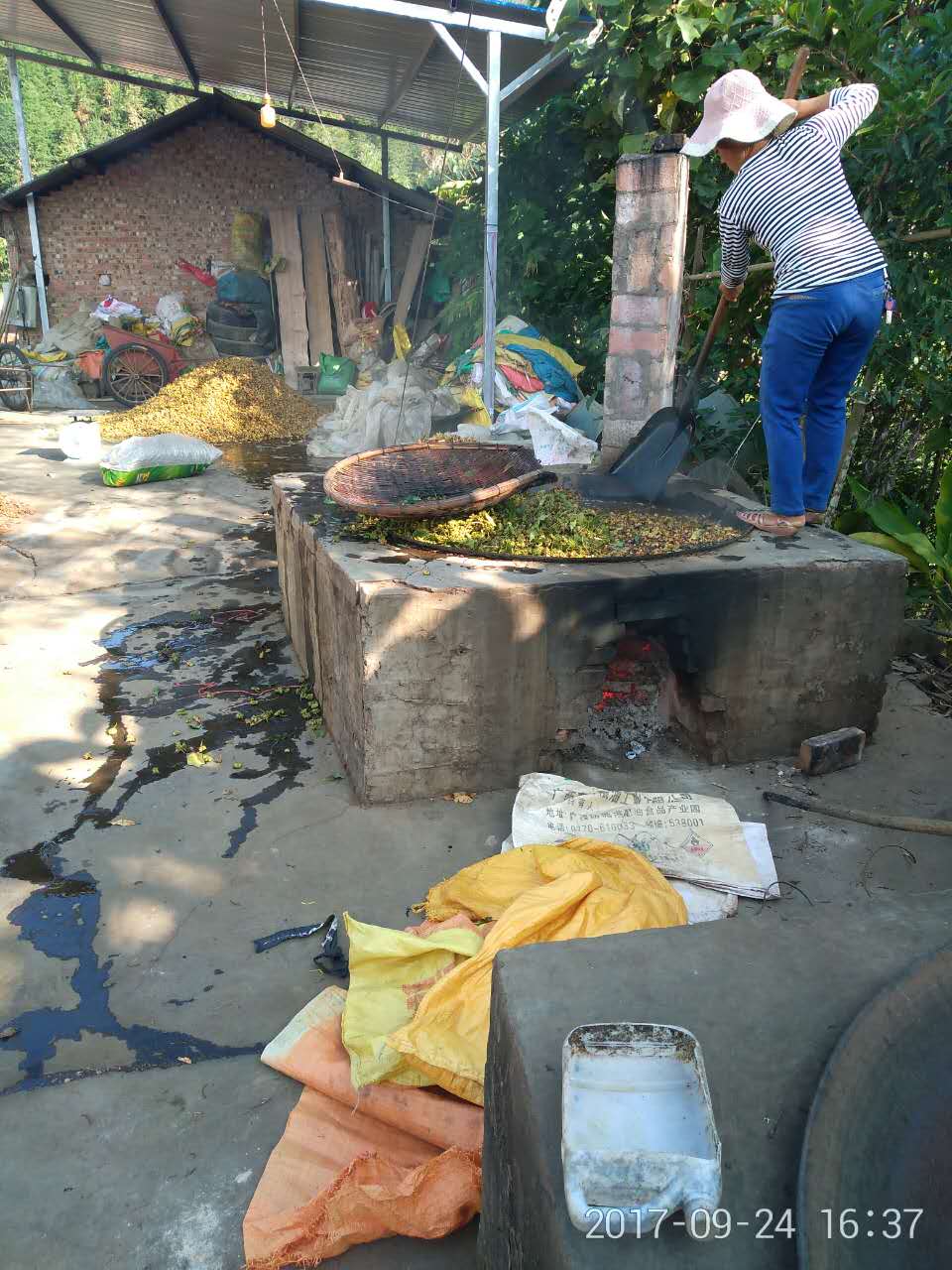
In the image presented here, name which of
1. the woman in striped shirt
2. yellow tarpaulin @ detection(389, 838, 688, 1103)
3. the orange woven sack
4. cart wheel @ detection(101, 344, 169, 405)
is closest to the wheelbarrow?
cart wheel @ detection(101, 344, 169, 405)

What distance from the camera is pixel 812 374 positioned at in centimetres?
357

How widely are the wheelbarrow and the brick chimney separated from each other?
333 inches

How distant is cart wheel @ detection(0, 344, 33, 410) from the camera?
36.2 feet

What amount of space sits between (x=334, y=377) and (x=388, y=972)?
11.2m

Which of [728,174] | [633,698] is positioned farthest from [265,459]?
[633,698]

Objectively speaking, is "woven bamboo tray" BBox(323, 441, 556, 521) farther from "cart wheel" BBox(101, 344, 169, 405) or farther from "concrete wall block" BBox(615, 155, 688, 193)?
"cart wheel" BBox(101, 344, 169, 405)

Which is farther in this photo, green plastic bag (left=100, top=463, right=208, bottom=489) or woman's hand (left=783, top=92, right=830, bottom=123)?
green plastic bag (left=100, top=463, right=208, bottom=489)

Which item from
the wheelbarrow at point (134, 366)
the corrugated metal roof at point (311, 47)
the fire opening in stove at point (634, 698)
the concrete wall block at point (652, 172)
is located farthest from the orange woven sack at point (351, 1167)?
the wheelbarrow at point (134, 366)

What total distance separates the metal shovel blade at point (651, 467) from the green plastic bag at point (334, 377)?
872cm

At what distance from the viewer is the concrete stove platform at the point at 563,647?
3.05 metres

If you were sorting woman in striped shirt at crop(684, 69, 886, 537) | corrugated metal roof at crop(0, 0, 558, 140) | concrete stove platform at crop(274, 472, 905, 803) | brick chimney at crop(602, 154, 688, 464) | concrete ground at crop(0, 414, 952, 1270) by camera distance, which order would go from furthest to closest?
corrugated metal roof at crop(0, 0, 558, 140), brick chimney at crop(602, 154, 688, 464), woman in striped shirt at crop(684, 69, 886, 537), concrete stove platform at crop(274, 472, 905, 803), concrete ground at crop(0, 414, 952, 1270)

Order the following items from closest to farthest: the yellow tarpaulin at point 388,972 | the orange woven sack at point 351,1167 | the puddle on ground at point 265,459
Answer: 1. the orange woven sack at point 351,1167
2. the yellow tarpaulin at point 388,972
3. the puddle on ground at point 265,459

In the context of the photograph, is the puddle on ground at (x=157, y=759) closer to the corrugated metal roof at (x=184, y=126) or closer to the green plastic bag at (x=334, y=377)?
the green plastic bag at (x=334, y=377)

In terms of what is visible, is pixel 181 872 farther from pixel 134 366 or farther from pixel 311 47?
pixel 134 366
